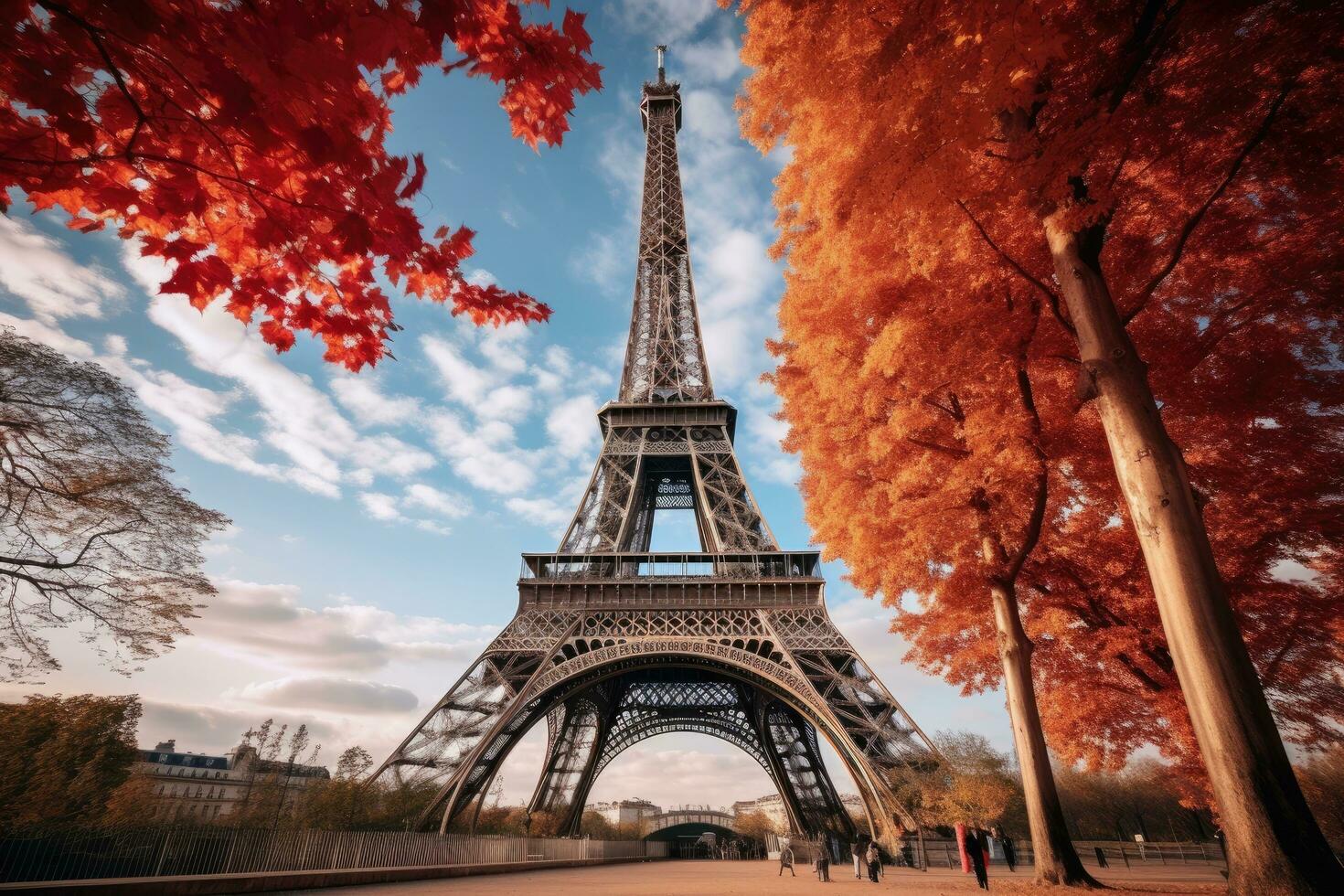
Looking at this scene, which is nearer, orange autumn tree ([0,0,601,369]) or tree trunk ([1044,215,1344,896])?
orange autumn tree ([0,0,601,369])

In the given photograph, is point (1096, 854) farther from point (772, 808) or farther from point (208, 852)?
point (772, 808)

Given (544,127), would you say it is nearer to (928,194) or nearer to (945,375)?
(928,194)

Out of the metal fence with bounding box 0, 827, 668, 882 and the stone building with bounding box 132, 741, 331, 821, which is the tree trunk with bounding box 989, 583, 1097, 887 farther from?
the stone building with bounding box 132, 741, 331, 821

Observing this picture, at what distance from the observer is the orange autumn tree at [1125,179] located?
4094mm

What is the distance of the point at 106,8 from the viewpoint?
2.26 m

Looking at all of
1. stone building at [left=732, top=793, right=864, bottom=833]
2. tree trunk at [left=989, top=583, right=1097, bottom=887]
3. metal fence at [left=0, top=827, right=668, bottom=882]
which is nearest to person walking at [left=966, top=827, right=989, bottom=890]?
tree trunk at [left=989, top=583, right=1097, bottom=887]

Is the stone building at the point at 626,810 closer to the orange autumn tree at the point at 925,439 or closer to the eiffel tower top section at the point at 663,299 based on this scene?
the eiffel tower top section at the point at 663,299

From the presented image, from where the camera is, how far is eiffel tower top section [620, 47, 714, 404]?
37.3 m

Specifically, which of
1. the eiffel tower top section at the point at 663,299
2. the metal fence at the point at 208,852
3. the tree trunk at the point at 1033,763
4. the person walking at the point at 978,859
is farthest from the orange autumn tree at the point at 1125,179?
the eiffel tower top section at the point at 663,299

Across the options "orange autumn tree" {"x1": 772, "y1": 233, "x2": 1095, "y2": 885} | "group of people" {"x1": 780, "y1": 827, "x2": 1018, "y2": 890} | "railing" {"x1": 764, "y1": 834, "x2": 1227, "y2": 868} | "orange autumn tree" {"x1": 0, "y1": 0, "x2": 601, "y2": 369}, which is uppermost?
"orange autumn tree" {"x1": 772, "y1": 233, "x2": 1095, "y2": 885}

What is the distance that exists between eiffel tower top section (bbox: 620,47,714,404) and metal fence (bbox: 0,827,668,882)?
1006 inches

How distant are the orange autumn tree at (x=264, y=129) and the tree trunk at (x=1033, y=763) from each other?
388 inches

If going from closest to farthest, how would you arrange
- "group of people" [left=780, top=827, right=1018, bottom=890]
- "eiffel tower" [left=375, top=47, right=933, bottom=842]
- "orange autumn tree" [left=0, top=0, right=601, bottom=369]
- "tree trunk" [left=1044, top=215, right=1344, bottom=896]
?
1. "orange autumn tree" [left=0, top=0, right=601, bottom=369]
2. "tree trunk" [left=1044, top=215, right=1344, bottom=896]
3. "group of people" [left=780, top=827, right=1018, bottom=890]
4. "eiffel tower" [left=375, top=47, right=933, bottom=842]

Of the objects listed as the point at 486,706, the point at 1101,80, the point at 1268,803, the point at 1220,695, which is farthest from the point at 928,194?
Result: the point at 486,706
